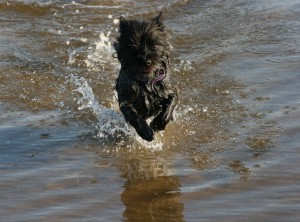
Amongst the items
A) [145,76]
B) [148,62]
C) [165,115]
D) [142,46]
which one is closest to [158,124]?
[165,115]

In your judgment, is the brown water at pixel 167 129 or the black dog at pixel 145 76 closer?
the brown water at pixel 167 129

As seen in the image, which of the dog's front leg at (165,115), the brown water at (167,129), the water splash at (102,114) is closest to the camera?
the brown water at (167,129)

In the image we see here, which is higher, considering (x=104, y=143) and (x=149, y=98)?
(x=149, y=98)

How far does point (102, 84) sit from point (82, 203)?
359 cm

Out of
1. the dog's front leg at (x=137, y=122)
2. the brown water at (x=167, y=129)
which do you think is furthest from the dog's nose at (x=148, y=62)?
the brown water at (x=167, y=129)

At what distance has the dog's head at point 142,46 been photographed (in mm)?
6440

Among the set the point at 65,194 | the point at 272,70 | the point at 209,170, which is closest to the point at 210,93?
the point at 272,70

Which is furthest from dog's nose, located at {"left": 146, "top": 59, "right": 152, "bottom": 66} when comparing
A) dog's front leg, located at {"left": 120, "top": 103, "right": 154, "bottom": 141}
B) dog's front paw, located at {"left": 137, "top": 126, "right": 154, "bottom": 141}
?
dog's front paw, located at {"left": 137, "top": 126, "right": 154, "bottom": 141}

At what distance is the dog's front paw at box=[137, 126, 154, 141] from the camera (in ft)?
20.9

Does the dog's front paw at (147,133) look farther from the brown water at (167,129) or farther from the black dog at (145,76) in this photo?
the brown water at (167,129)

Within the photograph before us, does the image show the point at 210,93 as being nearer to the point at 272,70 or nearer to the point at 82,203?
the point at 272,70

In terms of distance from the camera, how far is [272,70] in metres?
8.60

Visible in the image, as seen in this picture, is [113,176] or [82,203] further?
[113,176]

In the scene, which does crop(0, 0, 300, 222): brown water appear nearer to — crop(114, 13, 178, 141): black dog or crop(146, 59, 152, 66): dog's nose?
crop(114, 13, 178, 141): black dog
